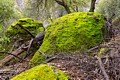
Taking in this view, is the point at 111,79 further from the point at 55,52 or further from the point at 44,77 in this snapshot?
the point at 55,52

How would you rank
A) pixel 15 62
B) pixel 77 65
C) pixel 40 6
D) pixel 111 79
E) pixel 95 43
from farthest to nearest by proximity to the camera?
pixel 40 6, pixel 15 62, pixel 95 43, pixel 77 65, pixel 111 79

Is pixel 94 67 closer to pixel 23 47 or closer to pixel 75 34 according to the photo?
pixel 75 34

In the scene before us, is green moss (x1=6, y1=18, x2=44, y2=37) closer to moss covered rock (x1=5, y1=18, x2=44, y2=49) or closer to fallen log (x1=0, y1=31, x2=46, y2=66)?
moss covered rock (x1=5, y1=18, x2=44, y2=49)

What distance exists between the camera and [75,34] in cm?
656

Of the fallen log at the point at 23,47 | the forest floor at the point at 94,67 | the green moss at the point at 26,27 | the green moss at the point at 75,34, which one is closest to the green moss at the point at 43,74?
the forest floor at the point at 94,67

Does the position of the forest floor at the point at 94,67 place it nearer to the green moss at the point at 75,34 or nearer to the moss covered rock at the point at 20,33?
the green moss at the point at 75,34

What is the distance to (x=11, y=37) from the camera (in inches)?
414

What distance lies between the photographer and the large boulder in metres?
6.33

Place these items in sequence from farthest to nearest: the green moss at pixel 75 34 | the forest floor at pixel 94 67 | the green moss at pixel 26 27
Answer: the green moss at pixel 26 27, the green moss at pixel 75 34, the forest floor at pixel 94 67

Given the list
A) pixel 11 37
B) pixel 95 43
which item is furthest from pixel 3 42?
pixel 95 43

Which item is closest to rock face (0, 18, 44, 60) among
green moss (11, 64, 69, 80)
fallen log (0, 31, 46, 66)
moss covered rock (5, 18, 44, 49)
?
moss covered rock (5, 18, 44, 49)

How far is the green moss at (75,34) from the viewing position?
20.8 ft

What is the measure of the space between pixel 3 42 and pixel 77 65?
6.83 metres

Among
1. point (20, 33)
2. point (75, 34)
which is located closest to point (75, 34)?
point (75, 34)
